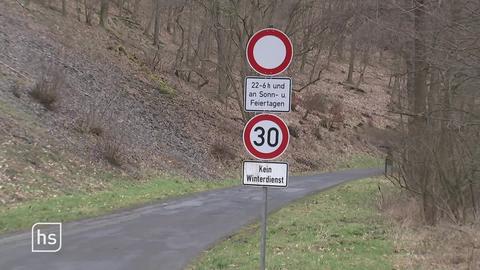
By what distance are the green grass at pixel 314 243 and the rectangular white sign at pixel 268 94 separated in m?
2.85

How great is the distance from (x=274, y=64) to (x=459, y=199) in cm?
734

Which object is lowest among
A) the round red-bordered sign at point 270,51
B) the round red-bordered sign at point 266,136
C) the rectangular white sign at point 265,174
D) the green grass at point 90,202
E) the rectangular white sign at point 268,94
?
the green grass at point 90,202

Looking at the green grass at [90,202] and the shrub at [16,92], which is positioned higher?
the shrub at [16,92]

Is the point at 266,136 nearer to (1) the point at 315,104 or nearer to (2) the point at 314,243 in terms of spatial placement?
(2) the point at 314,243

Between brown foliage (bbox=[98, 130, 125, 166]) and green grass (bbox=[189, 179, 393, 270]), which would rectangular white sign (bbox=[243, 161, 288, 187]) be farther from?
brown foliage (bbox=[98, 130, 125, 166])

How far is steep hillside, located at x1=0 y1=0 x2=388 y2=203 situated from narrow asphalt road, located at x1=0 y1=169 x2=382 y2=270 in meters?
3.28

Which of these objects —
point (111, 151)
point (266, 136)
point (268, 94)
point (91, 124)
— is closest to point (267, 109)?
point (268, 94)

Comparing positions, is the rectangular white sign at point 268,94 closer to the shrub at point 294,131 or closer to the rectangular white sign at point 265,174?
the rectangular white sign at point 265,174

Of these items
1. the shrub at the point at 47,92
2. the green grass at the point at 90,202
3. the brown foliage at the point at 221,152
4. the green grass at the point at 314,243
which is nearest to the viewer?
the green grass at the point at 314,243

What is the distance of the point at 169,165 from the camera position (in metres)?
23.9

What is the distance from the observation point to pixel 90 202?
50.2 feet

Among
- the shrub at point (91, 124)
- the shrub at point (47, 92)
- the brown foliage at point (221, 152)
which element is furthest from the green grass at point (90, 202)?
the brown foliage at point (221, 152)

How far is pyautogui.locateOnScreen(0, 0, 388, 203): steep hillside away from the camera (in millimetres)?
18047

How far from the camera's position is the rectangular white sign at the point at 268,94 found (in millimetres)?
6617
